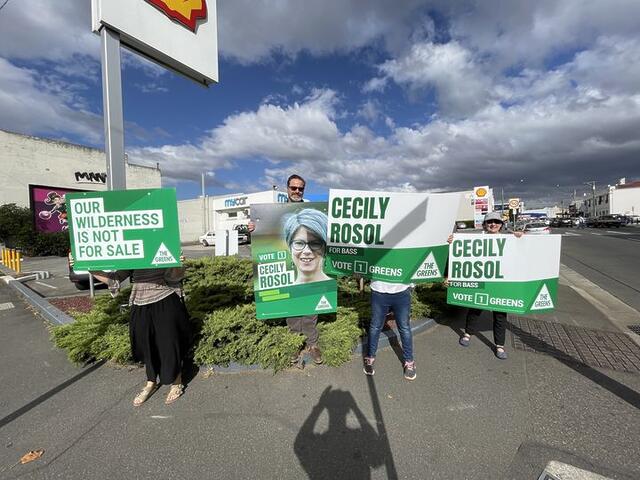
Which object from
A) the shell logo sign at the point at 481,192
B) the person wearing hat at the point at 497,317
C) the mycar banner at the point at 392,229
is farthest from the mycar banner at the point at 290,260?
the shell logo sign at the point at 481,192

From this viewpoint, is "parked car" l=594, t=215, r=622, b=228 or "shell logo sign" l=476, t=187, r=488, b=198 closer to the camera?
"shell logo sign" l=476, t=187, r=488, b=198

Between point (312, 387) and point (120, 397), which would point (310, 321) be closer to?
point (312, 387)

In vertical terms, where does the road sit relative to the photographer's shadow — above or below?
above

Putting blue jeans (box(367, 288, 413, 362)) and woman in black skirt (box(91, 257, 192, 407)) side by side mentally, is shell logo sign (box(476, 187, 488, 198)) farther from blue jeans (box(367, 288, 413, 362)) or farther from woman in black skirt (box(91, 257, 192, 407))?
woman in black skirt (box(91, 257, 192, 407))

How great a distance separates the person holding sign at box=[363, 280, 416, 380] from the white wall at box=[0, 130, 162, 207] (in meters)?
30.5

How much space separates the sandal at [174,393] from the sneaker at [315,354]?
4.88 ft

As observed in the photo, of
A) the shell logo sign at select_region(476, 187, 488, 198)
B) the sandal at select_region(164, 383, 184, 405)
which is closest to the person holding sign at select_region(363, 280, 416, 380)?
the sandal at select_region(164, 383, 184, 405)

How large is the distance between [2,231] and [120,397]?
27.1 m

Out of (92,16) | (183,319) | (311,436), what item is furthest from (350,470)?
(92,16)

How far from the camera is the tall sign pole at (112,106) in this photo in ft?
13.9

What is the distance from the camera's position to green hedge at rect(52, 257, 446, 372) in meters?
3.76

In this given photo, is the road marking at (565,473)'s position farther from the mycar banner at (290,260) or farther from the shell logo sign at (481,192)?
the shell logo sign at (481,192)

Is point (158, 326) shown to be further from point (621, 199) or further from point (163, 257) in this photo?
point (621, 199)

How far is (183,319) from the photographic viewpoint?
3.28 meters
